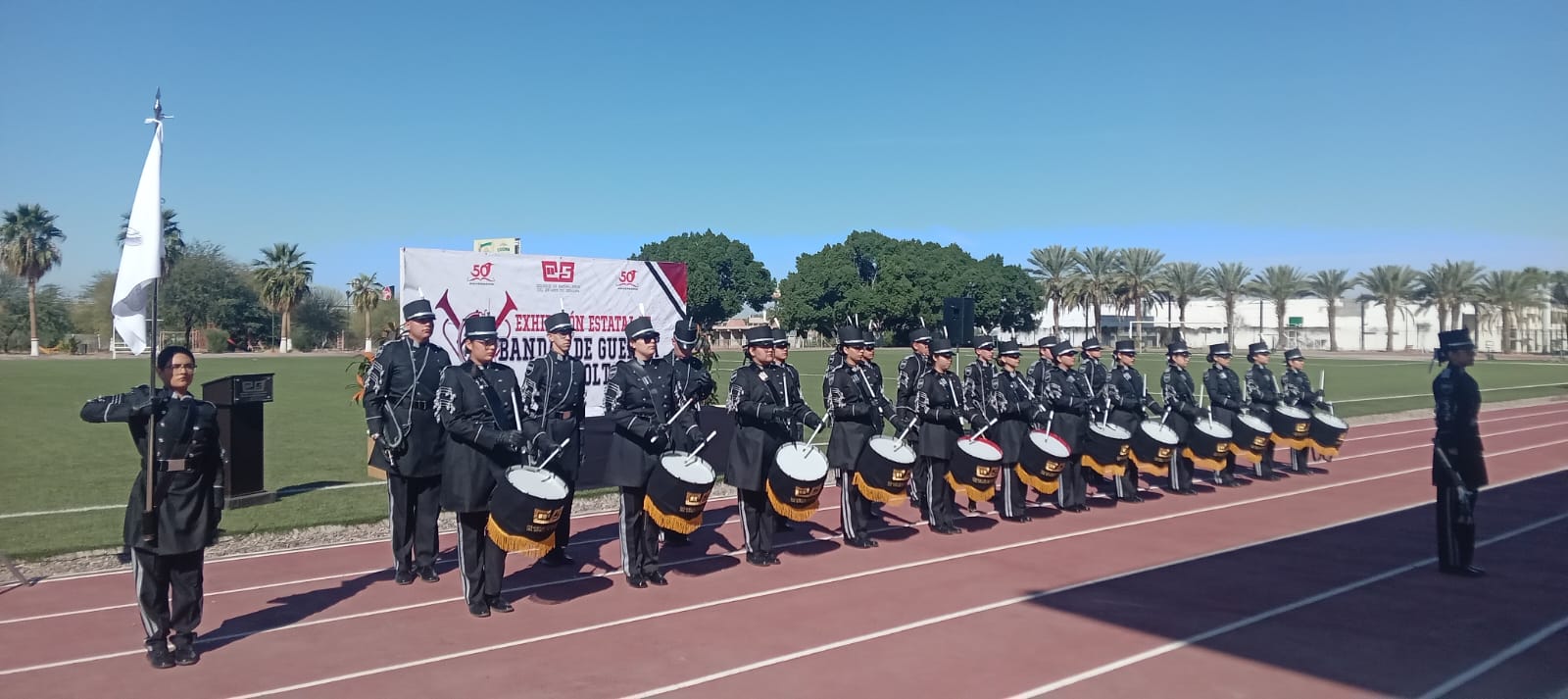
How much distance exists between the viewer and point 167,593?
572cm

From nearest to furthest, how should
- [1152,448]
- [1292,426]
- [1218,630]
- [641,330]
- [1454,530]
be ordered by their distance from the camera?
1. [1218,630]
2. [641,330]
3. [1454,530]
4. [1152,448]
5. [1292,426]

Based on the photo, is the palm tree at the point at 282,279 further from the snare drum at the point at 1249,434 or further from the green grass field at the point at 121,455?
the snare drum at the point at 1249,434

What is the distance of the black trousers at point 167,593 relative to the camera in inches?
224

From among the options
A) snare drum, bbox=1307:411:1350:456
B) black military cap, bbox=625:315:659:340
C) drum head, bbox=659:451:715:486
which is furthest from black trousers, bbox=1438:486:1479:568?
black military cap, bbox=625:315:659:340

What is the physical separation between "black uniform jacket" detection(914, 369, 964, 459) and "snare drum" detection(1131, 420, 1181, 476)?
9.27 ft

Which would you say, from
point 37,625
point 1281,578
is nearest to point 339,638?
point 37,625

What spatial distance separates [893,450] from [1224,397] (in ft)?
19.8

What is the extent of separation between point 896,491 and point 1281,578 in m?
3.12

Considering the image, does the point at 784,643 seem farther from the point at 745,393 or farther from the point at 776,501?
the point at 745,393

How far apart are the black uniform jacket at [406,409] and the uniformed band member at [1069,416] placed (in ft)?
20.7

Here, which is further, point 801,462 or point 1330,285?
point 1330,285

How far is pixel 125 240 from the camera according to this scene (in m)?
6.13

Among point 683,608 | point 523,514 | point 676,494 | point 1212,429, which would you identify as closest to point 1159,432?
point 1212,429

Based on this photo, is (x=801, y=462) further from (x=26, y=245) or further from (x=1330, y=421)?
(x=26, y=245)
